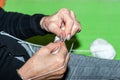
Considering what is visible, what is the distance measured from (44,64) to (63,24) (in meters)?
0.21

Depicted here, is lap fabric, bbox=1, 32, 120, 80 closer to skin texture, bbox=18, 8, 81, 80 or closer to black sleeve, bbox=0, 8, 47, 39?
black sleeve, bbox=0, 8, 47, 39

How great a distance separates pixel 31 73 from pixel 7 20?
0.30 metres

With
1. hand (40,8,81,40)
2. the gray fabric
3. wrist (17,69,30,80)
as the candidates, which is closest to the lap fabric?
the gray fabric

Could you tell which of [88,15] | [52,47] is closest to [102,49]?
[88,15]

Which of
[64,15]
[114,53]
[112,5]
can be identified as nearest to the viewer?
[64,15]

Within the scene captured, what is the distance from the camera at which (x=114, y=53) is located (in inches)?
48.8

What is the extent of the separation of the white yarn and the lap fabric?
23cm

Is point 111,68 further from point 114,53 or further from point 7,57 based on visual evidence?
point 7,57

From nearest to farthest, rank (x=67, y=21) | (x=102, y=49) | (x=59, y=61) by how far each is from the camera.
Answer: (x=59, y=61)
(x=67, y=21)
(x=102, y=49)

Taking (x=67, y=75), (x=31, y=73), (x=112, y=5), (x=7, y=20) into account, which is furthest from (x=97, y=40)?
(x=31, y=73)

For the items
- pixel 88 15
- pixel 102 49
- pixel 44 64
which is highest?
pixel 44 64

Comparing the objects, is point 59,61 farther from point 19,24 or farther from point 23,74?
point 19,24

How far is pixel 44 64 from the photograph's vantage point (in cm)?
73

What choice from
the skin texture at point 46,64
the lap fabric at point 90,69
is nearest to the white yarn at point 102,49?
the lap fabric at point 90,69
